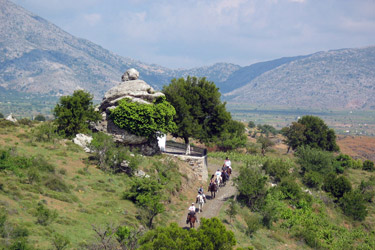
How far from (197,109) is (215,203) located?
14.9 metres

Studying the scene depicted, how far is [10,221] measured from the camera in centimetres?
1853

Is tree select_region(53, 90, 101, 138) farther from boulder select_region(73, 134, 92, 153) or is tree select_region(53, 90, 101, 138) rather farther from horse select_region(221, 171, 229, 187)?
horse select_region(221, 171, 229, 187)

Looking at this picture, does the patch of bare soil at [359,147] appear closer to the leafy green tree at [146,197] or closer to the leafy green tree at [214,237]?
the leafy green tree at [146,197]

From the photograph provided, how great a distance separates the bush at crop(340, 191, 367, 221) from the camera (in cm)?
4269

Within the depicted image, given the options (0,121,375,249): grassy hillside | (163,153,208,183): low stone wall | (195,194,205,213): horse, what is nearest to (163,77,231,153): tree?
(163,153,208,183): low stone wall

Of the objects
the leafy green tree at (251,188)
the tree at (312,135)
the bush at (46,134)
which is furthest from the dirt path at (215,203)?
the tree at (312,135)

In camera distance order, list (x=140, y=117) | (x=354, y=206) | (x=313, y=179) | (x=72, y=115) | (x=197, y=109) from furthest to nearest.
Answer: (x=313, y=179) → (x=197, y=109) → (x=354, y=206) → (x=72, y=115) → (x=140, y=117)

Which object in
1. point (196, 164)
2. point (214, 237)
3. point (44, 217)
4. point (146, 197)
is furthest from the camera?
point (196, 164)

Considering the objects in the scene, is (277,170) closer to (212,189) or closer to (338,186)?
(338,186)

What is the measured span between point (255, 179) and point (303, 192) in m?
10.5

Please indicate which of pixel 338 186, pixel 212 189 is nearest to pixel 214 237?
pixel 212 189

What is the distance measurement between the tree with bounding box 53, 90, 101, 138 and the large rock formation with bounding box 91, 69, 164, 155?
1.30 meters

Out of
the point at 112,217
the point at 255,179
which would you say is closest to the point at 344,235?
the point at 255,179

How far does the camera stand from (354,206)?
4316 cm
